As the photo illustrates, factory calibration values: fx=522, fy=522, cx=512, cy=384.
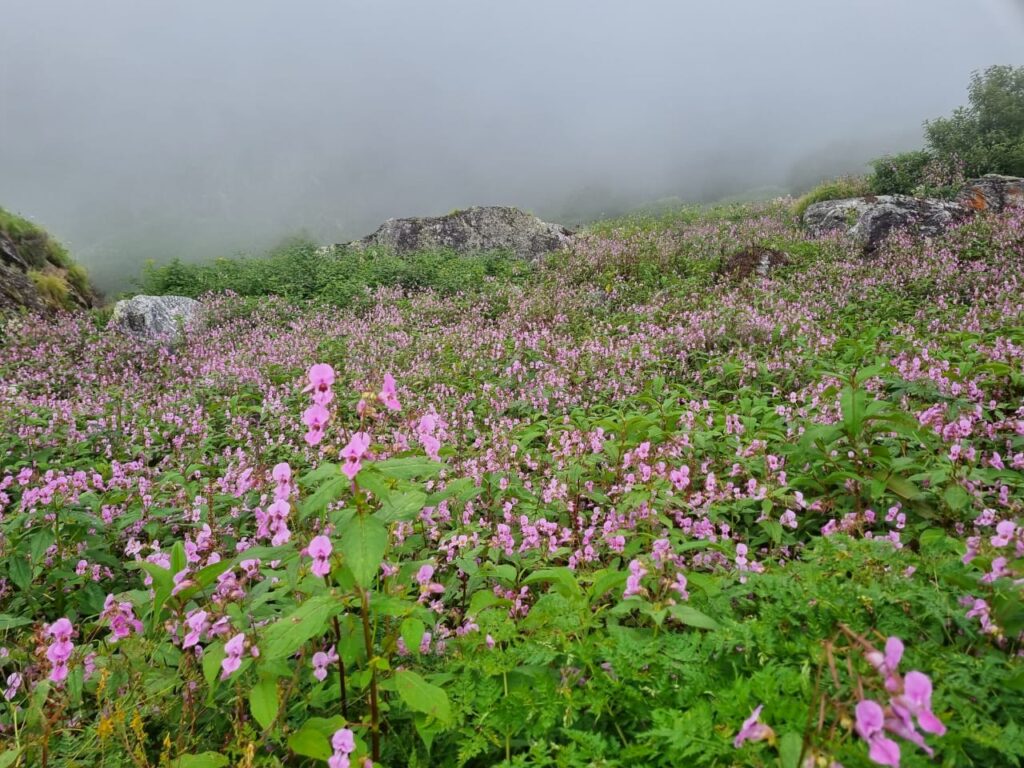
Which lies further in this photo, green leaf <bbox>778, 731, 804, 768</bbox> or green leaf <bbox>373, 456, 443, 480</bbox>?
green leaf <bbox>373, 456, 443, 480</bbox>

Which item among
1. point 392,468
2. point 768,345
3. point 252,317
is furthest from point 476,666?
point 252,317

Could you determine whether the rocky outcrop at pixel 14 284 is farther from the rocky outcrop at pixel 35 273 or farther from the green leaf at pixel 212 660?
the green leaf at pixel 212 660

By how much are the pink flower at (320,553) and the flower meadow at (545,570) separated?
20 millimetres

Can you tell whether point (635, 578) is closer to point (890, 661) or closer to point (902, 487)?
point (890, 661)

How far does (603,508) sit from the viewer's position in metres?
3.77

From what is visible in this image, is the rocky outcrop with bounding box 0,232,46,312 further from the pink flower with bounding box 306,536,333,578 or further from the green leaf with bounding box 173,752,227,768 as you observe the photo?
the pink flower with bounding box 306,536,333,578

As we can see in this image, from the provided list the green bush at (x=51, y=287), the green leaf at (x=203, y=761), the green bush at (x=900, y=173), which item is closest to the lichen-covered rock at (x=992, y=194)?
the green bush at (x=900, y=173)

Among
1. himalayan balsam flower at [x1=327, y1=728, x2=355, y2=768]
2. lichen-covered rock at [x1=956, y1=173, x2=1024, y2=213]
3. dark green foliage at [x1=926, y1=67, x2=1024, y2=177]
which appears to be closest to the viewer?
himalayan balsam flower at [x1=327, y1=728, x2=355, y2=768]

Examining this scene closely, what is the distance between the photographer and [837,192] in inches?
703

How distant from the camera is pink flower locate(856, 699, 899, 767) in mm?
972

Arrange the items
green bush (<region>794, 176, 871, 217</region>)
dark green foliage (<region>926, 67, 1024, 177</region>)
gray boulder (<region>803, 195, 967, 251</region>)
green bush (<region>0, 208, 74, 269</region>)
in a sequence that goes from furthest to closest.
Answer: green bush (<region>794, 176, 871, 217</region>), dark green foliage (<region>926, 67, 1024, 177</region>), green bush (<region>0, 208, 74, 269</region>), gray boulder (<region>803, 195, 967, 251</region>)

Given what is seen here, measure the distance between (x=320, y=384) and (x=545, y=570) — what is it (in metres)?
1.23

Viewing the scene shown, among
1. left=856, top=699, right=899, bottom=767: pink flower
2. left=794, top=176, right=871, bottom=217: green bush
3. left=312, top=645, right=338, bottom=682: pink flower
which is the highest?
left=794, top=176, right=871, bottom=217: green bush

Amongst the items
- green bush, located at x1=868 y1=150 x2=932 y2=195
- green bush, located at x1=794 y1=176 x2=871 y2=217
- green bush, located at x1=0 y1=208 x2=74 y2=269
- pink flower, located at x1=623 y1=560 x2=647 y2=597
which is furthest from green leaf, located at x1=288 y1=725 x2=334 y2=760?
green bush, located at x1=868 y1=150 x2=932 y2=195
